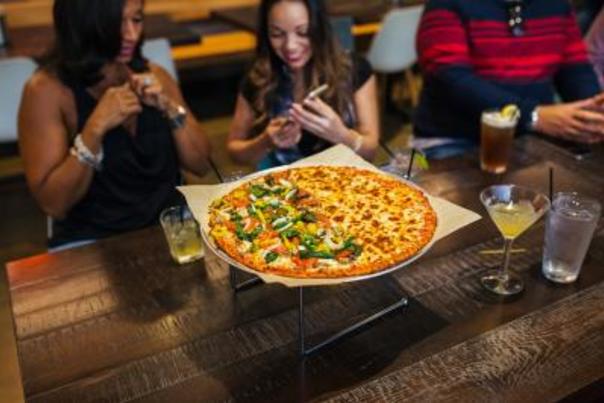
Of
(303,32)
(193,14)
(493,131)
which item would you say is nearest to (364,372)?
(493,131)

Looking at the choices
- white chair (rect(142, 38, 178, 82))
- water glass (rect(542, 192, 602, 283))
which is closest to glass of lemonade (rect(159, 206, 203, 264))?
water glass (rect(542, 192, 602, 283))

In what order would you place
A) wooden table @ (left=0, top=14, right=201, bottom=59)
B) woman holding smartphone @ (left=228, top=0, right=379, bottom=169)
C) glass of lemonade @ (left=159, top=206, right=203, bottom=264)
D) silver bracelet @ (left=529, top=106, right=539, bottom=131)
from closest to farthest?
1. glass of lemonade @ (left=159, top=206, right=203, bottom=264)
2. woman holding smartphone @ (left=228, top=0, right=379, bottom=169)
3. silver bracelet @ (left=529, top=106, right=539, bottom=131)
4. wooden table @ (left=0, top=14, right=201, bottom=59)

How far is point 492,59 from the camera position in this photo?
224cm

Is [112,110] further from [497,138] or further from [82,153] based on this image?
[497,138]

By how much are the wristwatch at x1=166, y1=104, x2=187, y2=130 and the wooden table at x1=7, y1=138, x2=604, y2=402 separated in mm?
602

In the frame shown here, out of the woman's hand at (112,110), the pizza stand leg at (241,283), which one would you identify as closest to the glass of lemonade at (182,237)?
the pizza stand leg at (241,283)

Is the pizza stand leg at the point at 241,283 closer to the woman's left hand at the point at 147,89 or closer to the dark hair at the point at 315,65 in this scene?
the woman's left hand at the point at 147,89

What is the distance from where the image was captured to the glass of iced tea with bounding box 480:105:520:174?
171 centimetres

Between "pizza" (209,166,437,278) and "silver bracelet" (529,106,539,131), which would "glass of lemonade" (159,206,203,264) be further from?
"silver bracelet" (529,106,539,131)

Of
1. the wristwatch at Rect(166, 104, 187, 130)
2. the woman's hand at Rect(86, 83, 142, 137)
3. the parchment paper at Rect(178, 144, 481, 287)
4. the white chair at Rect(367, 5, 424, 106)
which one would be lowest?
the white chair at Rect(367, 5, 424, 106)

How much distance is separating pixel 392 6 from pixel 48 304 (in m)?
3.63

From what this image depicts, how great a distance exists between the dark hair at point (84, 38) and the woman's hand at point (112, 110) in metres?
0.11

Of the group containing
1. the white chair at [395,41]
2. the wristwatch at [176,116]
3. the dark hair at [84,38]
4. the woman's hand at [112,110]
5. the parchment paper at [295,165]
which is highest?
the dark hair at [84,38]

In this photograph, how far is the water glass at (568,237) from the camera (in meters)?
1.22
